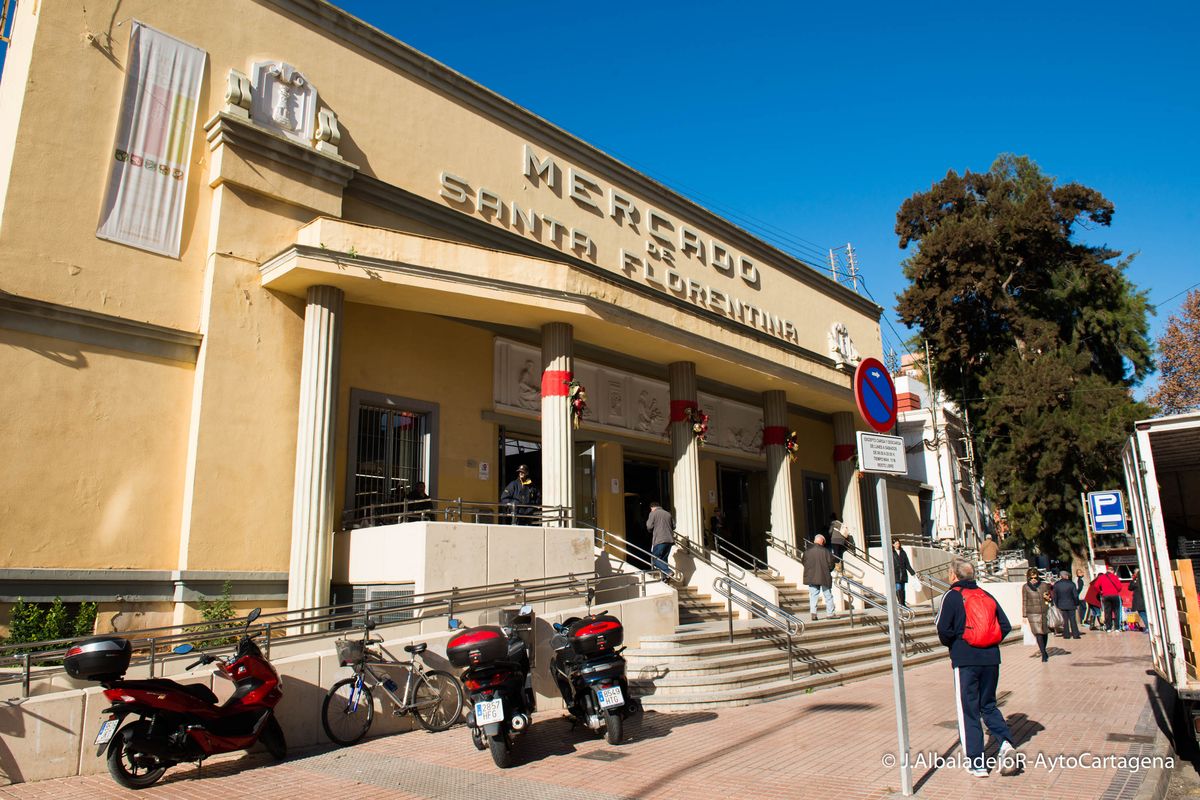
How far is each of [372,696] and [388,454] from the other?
6537 mm

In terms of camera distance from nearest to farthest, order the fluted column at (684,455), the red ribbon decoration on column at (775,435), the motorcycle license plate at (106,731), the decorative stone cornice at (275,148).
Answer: the motorcycle license plate at (106,731) < the decorative stone cornice at (275,148) < the fluted column at (684,455) < the red ribbon decoration on column at (775,435)

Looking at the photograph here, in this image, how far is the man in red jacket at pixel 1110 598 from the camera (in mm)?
19531

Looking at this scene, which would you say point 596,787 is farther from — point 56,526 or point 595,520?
point 595,520

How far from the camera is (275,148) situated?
43.4 feet

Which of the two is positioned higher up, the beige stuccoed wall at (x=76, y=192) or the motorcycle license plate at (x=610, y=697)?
the beige stuccoed wall at (x=76, y=192)

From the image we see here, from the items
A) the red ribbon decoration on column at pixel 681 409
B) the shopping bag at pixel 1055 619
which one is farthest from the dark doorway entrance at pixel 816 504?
the red ribbon decoration on column at pixel 681 409

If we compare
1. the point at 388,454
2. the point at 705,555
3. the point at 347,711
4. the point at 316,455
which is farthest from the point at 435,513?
the point at 705,555

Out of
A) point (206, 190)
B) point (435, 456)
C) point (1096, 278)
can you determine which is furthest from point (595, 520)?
point (1096, 278)

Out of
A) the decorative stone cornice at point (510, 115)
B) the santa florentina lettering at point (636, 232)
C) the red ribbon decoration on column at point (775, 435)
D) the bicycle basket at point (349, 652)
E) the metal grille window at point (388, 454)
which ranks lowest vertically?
the bicycle basket at point (349, 652)

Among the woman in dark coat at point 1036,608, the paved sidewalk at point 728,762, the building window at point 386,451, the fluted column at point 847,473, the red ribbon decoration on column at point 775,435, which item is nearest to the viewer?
the paved sidewalk at point 728,762

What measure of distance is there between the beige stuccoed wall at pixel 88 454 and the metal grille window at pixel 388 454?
2.95 meters

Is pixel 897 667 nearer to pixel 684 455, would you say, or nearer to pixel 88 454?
pixel 88 454

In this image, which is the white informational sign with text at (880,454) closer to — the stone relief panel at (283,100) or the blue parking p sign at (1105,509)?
the stone relief panel at (283,100)

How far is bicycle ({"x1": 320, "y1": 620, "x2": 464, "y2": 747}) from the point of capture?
8.19m
